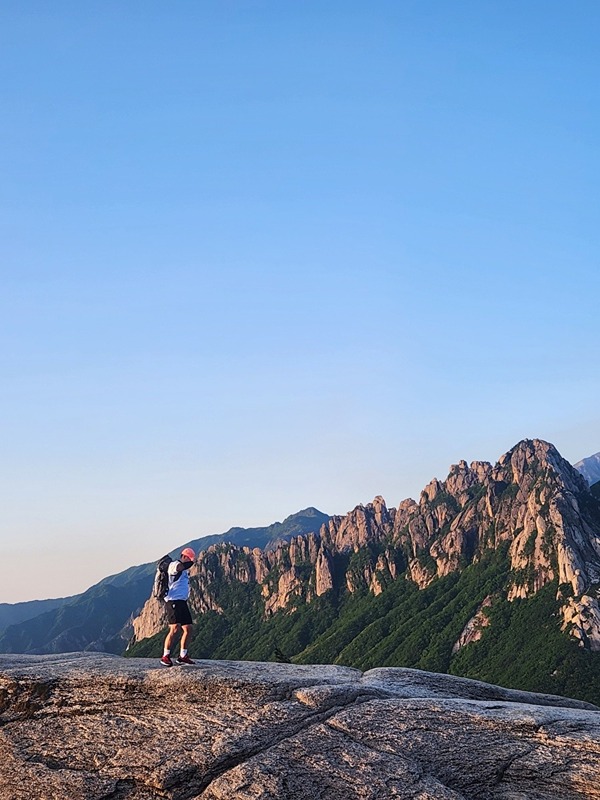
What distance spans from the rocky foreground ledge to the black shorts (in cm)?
160

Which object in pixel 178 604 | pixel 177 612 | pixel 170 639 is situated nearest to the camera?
pixel 177 612

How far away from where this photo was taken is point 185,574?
2473 cm

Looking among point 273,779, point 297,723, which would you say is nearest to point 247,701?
point 297,723

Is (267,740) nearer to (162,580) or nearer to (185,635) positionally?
(185,635)

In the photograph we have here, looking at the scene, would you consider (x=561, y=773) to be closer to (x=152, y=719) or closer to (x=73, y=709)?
(x=152, y=719)

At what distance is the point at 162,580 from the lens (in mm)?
24750

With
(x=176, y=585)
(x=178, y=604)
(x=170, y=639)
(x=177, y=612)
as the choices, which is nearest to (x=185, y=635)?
(x=170, y=639)

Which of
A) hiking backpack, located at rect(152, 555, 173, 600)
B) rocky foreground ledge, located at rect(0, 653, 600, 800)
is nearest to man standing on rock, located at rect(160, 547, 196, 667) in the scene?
hiking backpack, located at rect(152, 555, 173, 600)

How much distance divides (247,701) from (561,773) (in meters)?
8.76

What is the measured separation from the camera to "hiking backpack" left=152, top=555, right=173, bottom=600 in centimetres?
2464

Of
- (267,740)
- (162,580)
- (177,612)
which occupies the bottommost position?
(267,740)

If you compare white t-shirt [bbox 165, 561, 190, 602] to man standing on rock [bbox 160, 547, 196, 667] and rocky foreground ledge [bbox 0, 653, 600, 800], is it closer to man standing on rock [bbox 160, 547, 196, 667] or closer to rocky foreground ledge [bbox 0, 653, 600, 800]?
man standing on rock [bbox 160, 547, 196, 667]

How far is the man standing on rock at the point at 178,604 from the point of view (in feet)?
79.6

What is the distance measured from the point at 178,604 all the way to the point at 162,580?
1.05 metres
